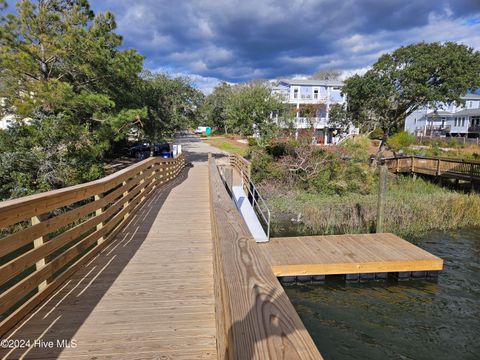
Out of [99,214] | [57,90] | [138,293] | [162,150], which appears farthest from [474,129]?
[138,293]

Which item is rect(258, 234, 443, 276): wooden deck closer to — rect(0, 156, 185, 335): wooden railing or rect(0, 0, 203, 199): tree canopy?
rect(0, 156, 185, 335): wooden railing

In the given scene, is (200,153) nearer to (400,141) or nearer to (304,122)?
(304,122)

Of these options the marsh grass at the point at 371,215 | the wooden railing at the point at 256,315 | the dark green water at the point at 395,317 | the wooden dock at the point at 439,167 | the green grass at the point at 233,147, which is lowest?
the dark green water at the point at 395,317

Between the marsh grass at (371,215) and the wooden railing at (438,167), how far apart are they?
12.7ft

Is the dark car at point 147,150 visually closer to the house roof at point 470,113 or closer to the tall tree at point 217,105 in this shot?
the tall tree at point 217,105

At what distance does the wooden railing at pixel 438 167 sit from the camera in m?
14.9

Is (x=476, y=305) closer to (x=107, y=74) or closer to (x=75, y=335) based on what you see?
(x=75, y=335)

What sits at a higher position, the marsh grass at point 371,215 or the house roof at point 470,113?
the house roof at point 470,113

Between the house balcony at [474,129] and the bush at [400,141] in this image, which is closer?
the bush at [400,141]

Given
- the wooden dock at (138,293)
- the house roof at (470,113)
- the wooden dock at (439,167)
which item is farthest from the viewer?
the house roof at (470,113)

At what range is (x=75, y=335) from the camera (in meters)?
2.47

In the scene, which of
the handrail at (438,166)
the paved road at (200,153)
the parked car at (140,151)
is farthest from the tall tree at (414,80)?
the parked car at (140,151)

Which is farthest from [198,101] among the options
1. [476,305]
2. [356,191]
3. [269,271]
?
[269,271]

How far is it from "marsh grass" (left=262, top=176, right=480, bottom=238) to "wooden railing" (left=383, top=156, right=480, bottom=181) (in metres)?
3.86
